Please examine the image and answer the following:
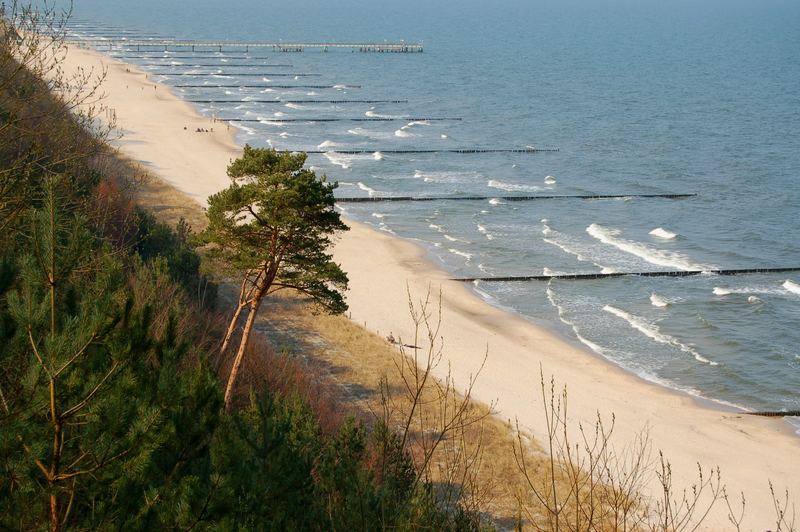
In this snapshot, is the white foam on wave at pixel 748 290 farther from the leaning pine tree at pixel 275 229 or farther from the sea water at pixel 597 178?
the leaning pine tree at pixel 275 229

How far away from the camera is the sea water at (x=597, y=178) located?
3381cm

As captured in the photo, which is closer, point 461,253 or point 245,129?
point 461,253

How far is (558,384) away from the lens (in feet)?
90.6

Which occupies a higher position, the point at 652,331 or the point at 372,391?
the point at 652,331

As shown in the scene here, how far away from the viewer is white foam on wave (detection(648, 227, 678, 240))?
46250mm

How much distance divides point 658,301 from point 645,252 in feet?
25.0

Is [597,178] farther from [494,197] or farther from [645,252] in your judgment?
[645,252]

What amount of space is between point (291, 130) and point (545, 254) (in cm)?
3517

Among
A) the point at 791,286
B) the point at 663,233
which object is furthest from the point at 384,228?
the point at 791,286

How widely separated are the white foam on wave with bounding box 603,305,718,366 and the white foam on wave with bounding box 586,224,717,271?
733 cm

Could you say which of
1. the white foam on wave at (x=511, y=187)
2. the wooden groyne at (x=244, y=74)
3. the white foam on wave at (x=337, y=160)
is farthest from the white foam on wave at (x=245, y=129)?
the wooden groyne at (x=244, y=74)

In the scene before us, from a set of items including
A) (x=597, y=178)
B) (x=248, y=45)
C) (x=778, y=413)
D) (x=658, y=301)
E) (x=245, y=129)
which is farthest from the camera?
(x=248, y=45)

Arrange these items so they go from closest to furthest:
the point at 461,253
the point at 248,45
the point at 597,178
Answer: the point at 461,253 < the point at 597,178 < the point at 248,45

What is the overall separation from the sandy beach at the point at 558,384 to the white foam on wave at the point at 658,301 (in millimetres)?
5477
